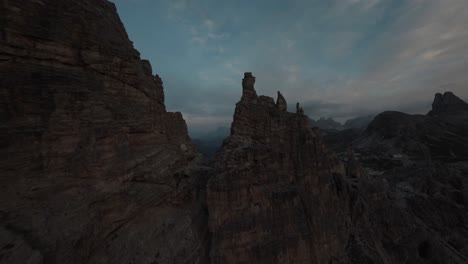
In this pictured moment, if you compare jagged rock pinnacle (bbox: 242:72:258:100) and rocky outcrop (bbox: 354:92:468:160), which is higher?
jagged rock pinnacle (bbox: 242:72:258:100)

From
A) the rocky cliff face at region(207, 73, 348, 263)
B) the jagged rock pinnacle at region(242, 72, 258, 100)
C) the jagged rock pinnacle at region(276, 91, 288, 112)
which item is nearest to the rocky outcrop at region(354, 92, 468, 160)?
the rocky cliff face at region(207, 73, 348, 263)

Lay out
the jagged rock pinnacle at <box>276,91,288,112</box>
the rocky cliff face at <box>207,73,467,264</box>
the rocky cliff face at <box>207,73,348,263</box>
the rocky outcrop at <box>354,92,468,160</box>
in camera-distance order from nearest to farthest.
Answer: the rocky cliff face at <box>207,73,348,263</box> → the rocky cliff face at <box>207,73,467,264</box> → the jagged rock pinnacle at <box>276,91,288,112</box> → the rocky outcrop at <box>354,92,468,160</box>

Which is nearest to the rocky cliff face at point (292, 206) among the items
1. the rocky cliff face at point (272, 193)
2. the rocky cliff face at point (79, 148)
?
the rocky cliff face at point (272, 193)

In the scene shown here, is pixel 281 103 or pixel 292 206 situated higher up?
pixel 281 103

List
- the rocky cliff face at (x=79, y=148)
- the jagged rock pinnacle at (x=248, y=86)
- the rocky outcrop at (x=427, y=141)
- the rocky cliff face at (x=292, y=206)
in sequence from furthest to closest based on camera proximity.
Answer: the rocky outcrop at (x=427, y=141), the jagged rock pinnacle at (x=248, y=86), the rocky cliff face at (x=292, y=206), the rocky cliff face at (x=79, y=148)

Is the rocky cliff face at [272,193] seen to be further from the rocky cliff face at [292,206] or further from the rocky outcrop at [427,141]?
the rocky outcrop at [427,141]

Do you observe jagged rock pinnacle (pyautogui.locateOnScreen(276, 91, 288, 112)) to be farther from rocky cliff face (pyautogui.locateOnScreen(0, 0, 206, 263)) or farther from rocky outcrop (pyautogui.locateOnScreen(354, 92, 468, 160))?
rocky outcrop (pyautogui.locateOnScreen(354, 92, 468, 160))

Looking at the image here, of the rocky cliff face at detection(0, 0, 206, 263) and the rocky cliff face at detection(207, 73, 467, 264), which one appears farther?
the rocky cliff face at detection(207, 73, 467, 264)

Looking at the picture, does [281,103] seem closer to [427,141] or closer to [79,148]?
[79,148]

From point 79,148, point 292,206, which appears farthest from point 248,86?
point 79,148
